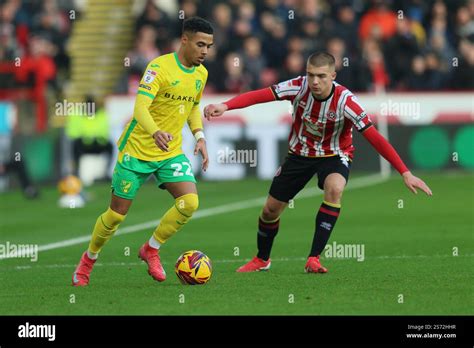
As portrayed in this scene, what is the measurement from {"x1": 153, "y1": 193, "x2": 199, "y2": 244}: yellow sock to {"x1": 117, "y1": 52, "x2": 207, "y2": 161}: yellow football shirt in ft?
1.34

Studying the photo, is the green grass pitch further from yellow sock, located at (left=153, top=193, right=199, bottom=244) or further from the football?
yellow sock, located at (left=153, top=193, right=199, bottom=244)

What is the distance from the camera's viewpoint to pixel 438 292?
32.3 ft

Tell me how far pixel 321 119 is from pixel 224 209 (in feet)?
23.7

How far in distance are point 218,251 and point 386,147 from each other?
10.7 ft

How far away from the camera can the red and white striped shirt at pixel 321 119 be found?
11086 mm

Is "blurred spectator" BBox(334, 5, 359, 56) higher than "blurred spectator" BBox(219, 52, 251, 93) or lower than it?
higher

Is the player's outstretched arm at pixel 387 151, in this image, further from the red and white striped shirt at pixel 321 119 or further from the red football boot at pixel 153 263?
the red football boot at pixel 153 263

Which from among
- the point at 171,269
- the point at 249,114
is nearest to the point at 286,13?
the point at 249,114

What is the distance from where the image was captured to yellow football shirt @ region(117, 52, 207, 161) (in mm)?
10602

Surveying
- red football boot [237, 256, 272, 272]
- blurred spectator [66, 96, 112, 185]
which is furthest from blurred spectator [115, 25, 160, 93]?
red football boot [237, 256, 272, 272]

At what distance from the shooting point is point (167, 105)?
35.3ft

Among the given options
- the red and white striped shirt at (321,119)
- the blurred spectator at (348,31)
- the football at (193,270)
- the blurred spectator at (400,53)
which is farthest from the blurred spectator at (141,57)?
the football at (193,270)

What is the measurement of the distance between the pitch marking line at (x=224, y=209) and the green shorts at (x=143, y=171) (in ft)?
10.3
